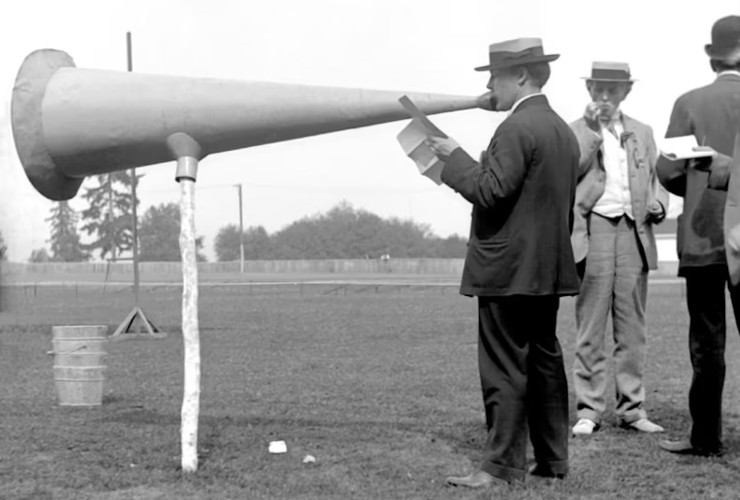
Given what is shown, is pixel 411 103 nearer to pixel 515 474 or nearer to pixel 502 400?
pixel 502 400

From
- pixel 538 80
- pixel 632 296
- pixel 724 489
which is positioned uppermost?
pixel 538 80

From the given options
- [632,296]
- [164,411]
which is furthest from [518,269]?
[164,411]

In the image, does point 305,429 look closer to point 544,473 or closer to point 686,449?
point 544,473

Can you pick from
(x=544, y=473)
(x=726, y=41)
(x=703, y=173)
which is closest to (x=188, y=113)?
(x=544, y=473)

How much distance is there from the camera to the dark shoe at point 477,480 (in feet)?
18.1

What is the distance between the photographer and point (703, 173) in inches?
239

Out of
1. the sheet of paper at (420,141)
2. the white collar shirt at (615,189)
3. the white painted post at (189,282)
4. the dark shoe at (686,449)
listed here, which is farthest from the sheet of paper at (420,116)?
the dark shoe at (686,449)

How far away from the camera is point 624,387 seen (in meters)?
7.32

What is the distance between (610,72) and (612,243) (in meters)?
1.21

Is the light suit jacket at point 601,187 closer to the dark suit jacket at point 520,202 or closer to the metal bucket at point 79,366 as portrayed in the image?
the dark suit jacket at point 520,202

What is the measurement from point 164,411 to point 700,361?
4252mm

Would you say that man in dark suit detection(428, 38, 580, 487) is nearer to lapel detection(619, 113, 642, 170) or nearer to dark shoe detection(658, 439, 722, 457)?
dark shoe detection(658, 439, 722, 457)

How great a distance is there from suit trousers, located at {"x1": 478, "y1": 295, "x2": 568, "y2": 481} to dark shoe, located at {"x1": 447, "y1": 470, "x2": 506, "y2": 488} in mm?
30

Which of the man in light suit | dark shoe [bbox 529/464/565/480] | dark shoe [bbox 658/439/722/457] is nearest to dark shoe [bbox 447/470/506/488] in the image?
dark shoe [bbox 529/464/565/480]
